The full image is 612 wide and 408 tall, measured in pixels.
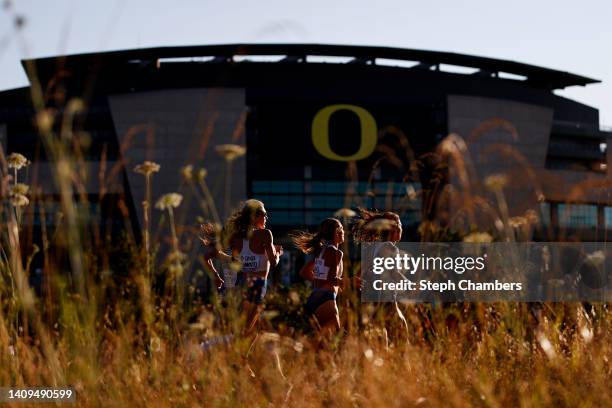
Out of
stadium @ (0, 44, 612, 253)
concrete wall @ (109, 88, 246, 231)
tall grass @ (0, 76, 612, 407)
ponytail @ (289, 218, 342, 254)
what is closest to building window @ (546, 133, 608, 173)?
stadium @ (0, 44, 612, 253)

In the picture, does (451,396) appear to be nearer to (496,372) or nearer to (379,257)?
(496,372)

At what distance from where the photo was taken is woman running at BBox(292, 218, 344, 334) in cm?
600

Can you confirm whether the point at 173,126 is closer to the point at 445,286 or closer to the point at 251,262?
the point at 251,262

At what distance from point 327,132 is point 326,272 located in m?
43.5

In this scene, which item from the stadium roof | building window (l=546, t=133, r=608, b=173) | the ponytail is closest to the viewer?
the ponytail

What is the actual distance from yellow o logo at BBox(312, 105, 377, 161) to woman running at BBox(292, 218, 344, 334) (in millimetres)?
42095

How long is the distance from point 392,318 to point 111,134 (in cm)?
4956

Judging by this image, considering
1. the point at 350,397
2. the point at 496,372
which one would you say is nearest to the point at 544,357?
the point at 496,372

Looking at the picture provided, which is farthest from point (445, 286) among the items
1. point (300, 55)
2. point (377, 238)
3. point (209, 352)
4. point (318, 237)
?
point (300, 55)

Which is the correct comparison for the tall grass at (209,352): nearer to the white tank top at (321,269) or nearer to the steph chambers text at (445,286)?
the steph chambers text at (445,286)

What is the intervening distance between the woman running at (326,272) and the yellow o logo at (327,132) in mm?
42095

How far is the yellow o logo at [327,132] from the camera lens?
159 feet

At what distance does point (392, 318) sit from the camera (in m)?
4.95

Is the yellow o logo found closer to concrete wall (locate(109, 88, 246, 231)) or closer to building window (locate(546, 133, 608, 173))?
concrete wall (locate(109, 88, 246, 231))
